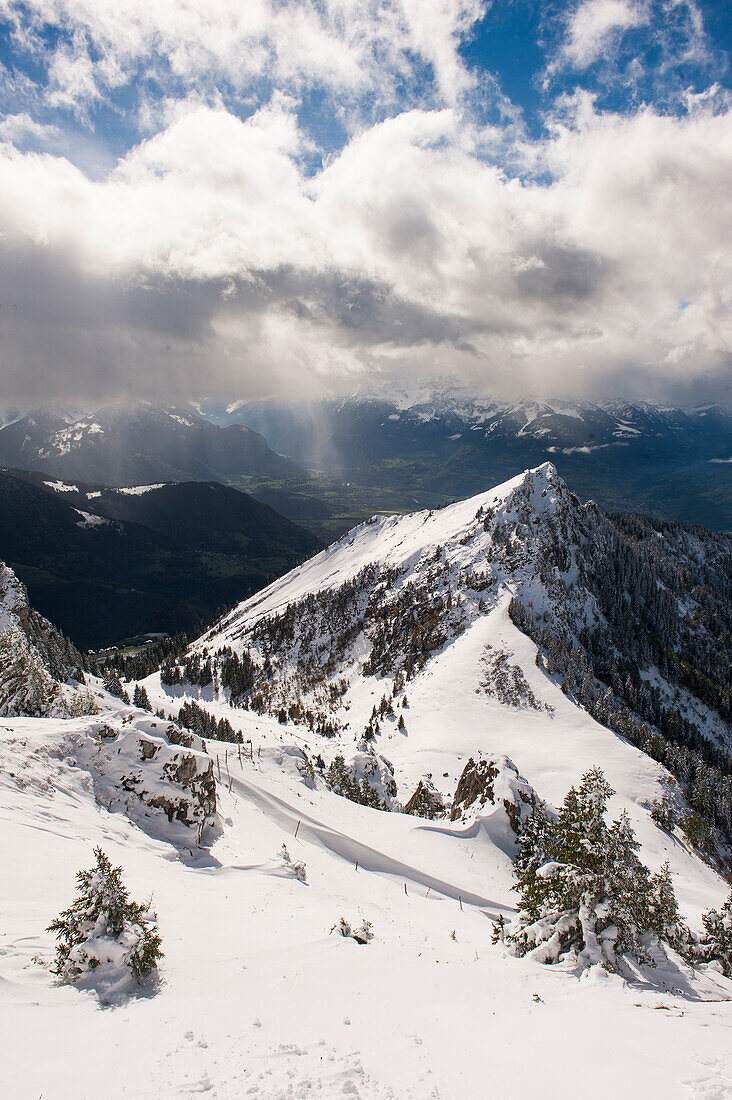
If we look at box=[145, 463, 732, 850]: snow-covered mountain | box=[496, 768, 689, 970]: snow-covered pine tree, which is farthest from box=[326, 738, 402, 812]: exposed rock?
box=[496, 768, 689, 970]: snow-covered pine tree

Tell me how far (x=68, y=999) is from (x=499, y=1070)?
10621mm

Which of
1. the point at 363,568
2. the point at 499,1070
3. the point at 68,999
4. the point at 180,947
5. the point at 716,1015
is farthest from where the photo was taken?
the point at 363,568

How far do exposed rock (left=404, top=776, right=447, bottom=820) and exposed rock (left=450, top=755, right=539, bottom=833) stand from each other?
3.96 meters

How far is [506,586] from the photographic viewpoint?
129 m

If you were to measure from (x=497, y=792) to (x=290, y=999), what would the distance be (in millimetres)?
38092

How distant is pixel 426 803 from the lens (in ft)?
196

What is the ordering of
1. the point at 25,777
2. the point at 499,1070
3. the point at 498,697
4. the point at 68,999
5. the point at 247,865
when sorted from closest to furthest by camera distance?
the point at 499,1070 → the point at 68,999 → the point at 25,777 → the point at 247,865 → the point at 498,697

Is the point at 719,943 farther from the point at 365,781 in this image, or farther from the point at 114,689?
the point at 114,689

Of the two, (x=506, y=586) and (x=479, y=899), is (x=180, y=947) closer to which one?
(x=479, y=899)

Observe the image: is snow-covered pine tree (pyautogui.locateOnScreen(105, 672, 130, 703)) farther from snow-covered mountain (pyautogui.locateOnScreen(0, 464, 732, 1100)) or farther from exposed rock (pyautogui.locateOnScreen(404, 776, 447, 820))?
exposed rock (pyautogui.locateOnScreen(404, 776, 447, 820))

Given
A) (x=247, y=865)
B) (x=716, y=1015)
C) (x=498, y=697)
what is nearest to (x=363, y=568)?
(x=498, y=697)

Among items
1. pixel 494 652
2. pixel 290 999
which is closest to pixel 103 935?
pixel 290 999

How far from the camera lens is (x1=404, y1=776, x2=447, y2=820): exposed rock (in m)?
57.7

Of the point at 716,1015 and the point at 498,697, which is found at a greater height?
the point at 498,697
